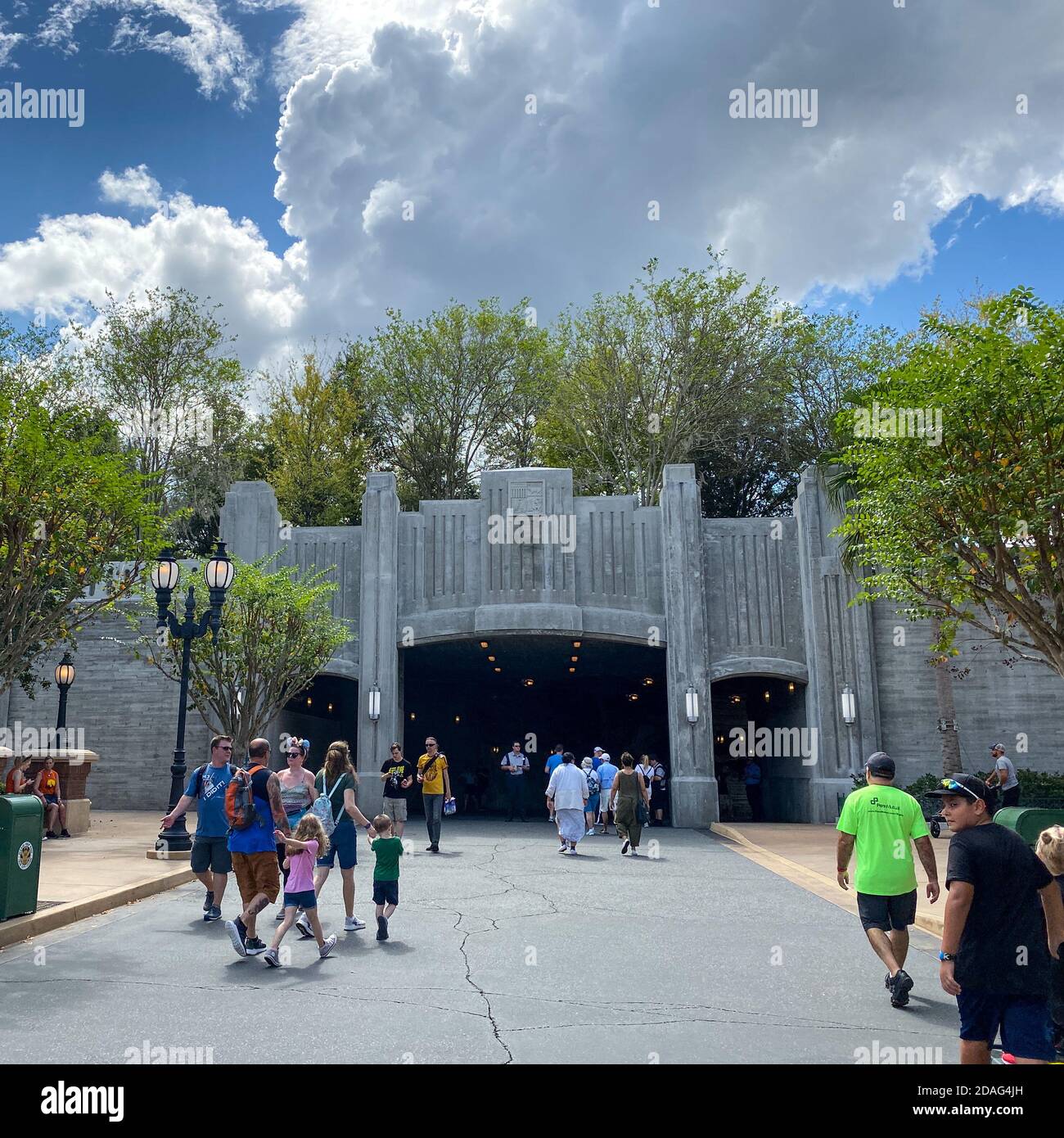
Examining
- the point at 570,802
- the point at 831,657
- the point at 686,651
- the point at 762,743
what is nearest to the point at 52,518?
the point at 570,802

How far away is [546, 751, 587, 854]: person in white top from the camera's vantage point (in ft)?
55.6

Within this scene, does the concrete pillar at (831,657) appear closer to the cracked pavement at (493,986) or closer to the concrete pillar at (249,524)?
the cracked pavement at (493,986)

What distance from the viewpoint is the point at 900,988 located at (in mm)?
6988

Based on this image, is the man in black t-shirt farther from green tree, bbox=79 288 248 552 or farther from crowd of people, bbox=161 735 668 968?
green tree, bbox=79 288 248 552

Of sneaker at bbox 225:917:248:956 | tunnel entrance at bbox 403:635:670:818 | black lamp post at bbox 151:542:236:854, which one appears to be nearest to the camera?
sneaker at bbox 225:917:248:956

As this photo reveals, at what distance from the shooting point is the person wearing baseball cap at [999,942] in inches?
181

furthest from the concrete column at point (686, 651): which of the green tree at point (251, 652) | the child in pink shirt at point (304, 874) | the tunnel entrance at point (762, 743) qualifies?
the child in pink shirt at point (304, 874)

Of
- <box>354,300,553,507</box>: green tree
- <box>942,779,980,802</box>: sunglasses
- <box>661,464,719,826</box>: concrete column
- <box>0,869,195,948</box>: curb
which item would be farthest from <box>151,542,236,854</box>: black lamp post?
<box>354,300,553,507</box>: green tree

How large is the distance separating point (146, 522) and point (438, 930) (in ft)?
20.0

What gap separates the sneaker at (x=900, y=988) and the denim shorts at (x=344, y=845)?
203 inches

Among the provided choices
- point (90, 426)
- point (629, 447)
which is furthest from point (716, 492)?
point (90, 426)

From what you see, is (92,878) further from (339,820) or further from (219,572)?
(219,572)

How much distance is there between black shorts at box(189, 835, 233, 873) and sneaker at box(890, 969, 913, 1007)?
6.23 meters

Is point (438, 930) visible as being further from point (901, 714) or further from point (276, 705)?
point (901, 714)
